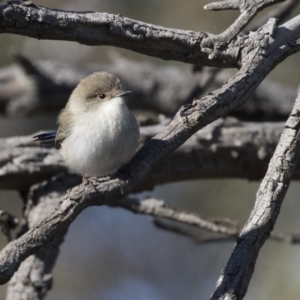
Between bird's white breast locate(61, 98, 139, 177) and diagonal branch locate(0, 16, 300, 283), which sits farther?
bird's white breast locate(61, 98, 139, 177)

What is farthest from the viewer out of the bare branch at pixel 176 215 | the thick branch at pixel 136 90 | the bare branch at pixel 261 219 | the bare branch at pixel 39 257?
the thick branch at pixel 136 90

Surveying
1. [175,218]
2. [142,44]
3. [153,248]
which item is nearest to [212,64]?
[142,44]

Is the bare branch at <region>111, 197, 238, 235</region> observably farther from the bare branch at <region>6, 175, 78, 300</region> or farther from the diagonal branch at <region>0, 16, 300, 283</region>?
the diagonal branch at <region>0, 16, 300, 283</region>

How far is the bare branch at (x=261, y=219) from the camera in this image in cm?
246

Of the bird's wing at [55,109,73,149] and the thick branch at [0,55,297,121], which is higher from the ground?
the thick branch at [0,55,297,121]

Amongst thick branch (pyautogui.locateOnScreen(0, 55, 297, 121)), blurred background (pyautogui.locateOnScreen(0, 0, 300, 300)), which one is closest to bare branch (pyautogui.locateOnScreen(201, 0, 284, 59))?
thick branch (pyautogui.locateOnScreen(0, 55, 297, 121))

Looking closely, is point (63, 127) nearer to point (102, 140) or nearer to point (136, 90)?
point (102, 140)

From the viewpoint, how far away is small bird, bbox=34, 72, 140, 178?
367 cm

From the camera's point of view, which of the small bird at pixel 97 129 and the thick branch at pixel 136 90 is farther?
the thick branch at pixel 136 90

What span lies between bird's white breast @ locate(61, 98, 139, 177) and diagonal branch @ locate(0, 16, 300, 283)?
0.61 metres

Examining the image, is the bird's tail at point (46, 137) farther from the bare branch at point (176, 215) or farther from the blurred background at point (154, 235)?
the blurred background at point (154, 235)

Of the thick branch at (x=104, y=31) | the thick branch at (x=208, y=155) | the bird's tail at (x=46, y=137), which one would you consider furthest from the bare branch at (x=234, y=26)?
the bird's tail at (x=46, y=137)

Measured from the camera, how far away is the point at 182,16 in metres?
7.85

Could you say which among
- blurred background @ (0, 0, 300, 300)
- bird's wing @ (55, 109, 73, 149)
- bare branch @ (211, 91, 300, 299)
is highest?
blurred background @ (0, 0, 300, 300)
